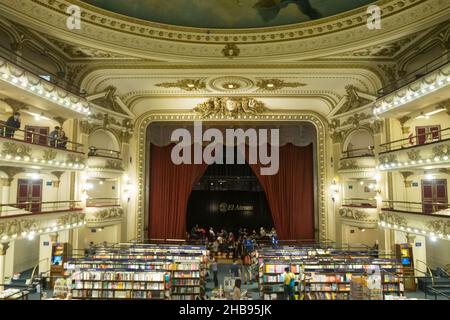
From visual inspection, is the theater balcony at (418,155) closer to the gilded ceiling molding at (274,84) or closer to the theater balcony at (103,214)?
the gilded ceiling molding at (274,84)

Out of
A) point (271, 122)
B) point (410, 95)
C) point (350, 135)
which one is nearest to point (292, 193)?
point (271, 122)

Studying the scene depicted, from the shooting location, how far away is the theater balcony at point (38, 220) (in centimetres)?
756

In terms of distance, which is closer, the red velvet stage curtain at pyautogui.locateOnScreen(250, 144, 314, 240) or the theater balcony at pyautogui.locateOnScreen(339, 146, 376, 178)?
the theater balcony at pyautogui.locateOnScreen(339, 146, 376, 178)

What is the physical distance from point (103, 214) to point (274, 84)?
29.1 feet

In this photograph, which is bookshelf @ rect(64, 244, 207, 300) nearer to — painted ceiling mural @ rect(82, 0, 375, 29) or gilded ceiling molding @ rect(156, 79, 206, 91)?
gilded ceiling molding @ rect(156, 79, 206, 91)

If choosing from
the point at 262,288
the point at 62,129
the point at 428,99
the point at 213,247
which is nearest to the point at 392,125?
the point at 428,99

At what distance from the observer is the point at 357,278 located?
7.04 m

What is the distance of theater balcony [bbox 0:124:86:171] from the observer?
7480 mm

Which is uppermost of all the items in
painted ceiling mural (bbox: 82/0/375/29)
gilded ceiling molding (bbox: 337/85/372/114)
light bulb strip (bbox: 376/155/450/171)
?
painted ceiling mural (bbox: 82/0/375/29)

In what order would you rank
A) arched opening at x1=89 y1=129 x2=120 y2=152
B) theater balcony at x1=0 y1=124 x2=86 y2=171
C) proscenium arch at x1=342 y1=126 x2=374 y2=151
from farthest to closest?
arched opening at x1=89 y1=129 x2=120 y2=152
proscenium arch at x1=342 y1=126 x2=374 y2=151
theater balcony at x1=0 y1=124 x2=86 y2=171

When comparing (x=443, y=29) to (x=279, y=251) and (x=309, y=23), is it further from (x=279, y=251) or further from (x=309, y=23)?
(x=279, y=251)

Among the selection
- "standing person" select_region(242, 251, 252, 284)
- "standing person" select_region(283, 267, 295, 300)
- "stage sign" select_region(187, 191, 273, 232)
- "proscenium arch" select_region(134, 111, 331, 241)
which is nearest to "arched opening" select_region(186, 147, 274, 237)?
"stage sign" select_region(187, 191, 273, 232)

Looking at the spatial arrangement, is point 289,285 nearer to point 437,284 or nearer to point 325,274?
point 325,274

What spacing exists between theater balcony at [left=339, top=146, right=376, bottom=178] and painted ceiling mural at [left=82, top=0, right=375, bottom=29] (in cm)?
566
